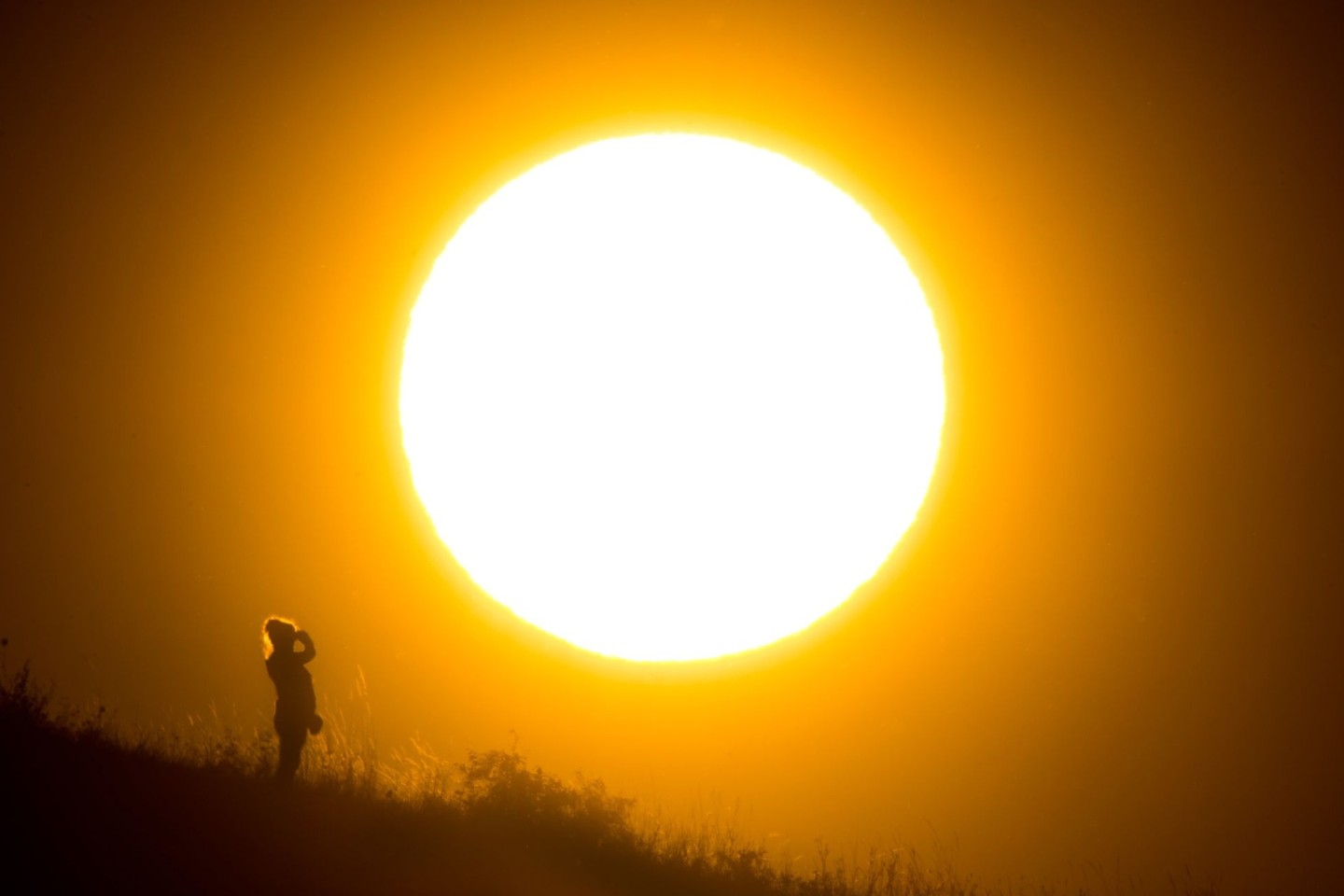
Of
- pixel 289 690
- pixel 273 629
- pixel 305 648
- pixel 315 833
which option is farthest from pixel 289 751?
pixel 315 833

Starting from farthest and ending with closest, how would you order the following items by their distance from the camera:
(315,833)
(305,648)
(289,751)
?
Result: (305,648) → (289,751) → (315,833)

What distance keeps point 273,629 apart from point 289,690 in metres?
0.61

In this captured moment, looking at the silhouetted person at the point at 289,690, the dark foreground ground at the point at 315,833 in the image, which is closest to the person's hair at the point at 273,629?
the silhouetted person at the point at 289,690

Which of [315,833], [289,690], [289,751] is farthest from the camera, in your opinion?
[289,690]

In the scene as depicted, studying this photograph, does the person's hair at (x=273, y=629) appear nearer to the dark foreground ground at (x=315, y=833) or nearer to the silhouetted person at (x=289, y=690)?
the silhouetted person at (x=289, y=690)

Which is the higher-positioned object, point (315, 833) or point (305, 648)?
point (305, 648)

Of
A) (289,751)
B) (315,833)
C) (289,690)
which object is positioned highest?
(289,690)

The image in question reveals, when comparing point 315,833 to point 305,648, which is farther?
point 305,648

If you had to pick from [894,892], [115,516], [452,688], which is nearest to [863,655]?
[452,688]

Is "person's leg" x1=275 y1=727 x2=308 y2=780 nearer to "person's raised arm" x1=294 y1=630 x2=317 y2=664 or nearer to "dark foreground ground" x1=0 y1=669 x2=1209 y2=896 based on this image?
"dark foreground ground" x1=0 y1=669 x2=1209 y2=896

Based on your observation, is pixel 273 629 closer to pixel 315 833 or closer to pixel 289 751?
pixel 289 751

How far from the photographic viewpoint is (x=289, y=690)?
10391 millimetres

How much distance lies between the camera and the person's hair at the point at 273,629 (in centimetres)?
1065

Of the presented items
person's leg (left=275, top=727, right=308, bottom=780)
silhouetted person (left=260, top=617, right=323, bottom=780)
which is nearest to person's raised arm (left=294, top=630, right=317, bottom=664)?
silhouetted person (left=260, top=617, right=323, bottom=780)
